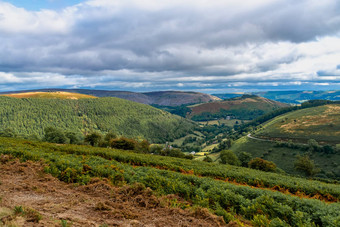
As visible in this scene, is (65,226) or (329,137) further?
(329,137)

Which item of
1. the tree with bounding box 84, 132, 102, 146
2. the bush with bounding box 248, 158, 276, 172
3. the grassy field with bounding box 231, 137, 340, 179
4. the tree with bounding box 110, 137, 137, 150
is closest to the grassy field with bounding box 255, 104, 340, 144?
the grassy field with bounding box 231, 137, 340, 179

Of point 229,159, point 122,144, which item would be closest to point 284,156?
point 229,159

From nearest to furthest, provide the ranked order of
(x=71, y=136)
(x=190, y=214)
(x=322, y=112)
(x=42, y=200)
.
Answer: (x=190, y=214) < (x=42, y=200) < (x=71, y=136) < (x=322, y=112)

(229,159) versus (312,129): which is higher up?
(229,159)

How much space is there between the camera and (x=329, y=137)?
410 feet

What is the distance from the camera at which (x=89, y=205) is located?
10492 millimetres

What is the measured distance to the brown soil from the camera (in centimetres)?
862

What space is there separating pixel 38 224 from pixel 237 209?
11.6 m

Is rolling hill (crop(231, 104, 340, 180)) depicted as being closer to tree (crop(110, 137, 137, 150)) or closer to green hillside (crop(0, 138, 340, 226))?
tree (crop(110, 137, 137, 150))

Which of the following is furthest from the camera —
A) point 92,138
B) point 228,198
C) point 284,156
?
point 284,156

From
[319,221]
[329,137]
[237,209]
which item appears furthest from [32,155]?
[329,137]

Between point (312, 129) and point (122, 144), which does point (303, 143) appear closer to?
point (312, 129)

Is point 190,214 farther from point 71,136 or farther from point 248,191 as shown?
point 71,136

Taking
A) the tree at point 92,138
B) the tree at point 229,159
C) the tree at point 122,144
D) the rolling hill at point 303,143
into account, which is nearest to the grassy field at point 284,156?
the rolling hill at point 303,143
